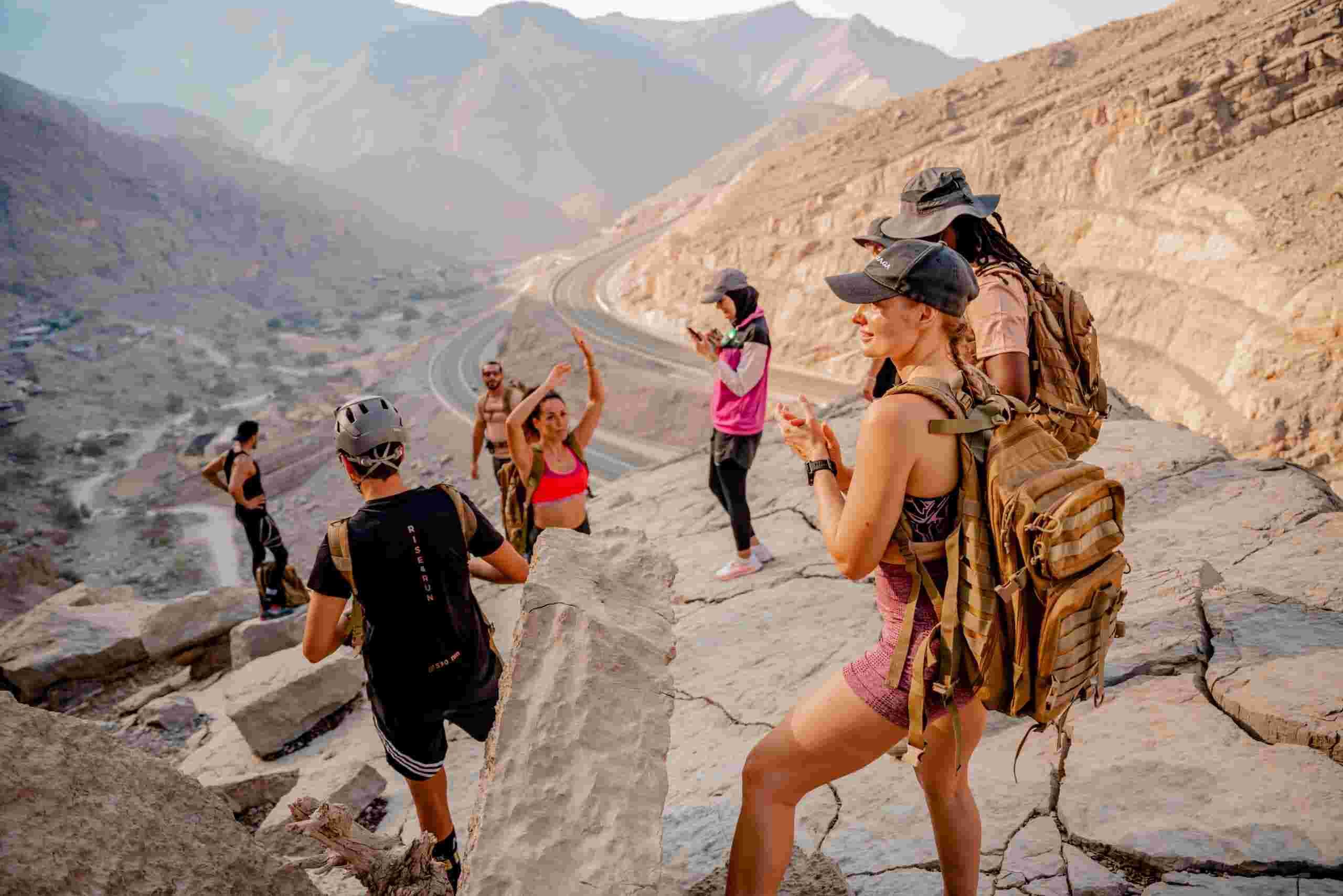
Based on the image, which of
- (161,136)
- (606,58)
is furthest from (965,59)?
(161,136)

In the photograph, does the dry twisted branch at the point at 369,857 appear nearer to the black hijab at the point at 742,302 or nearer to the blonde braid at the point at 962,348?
the blonde braid at the point at 962,348

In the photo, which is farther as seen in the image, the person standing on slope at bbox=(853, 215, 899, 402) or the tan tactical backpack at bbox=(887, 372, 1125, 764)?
the person standing on slope at bbox=(853, 215, 899, 402)

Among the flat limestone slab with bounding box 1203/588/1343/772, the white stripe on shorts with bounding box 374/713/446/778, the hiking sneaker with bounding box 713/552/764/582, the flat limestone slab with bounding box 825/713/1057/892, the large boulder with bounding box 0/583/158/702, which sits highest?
the flat limestone slab with bounding box 1203/588/1343/772

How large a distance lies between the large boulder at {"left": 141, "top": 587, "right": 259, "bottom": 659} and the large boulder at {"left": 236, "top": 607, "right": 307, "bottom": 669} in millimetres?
1107

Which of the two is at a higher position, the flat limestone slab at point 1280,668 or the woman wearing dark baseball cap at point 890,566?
the woman wearing dark baseball cap at point 890,566

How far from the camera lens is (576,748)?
2.12m

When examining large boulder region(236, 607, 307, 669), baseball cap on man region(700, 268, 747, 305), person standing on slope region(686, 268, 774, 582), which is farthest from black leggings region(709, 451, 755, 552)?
large boulder region(236, 607, 307, 669)

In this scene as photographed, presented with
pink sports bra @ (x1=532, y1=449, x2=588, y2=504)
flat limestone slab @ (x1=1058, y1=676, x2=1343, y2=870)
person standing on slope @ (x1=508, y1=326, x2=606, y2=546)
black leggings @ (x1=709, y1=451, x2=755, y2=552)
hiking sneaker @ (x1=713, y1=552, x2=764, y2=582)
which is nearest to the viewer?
flat limestone slab @ (x1=1058, y1=676, x2=1343, y2=870)

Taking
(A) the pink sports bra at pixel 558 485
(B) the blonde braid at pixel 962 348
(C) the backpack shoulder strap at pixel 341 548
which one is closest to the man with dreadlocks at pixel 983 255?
(B) the blonde braid at pixel 962 348

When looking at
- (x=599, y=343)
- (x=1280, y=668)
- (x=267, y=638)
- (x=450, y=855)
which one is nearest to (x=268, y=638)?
(x=267, y=638)

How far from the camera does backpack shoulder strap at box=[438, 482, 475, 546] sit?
268cm

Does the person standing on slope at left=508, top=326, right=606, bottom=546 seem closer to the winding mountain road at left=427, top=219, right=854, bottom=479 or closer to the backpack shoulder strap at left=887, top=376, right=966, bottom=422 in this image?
the backpack shoulder strap at left=887, top=376, right=966, bottom=422

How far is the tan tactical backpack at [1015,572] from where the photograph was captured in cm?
170

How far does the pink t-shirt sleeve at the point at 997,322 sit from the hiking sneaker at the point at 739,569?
2810mm
